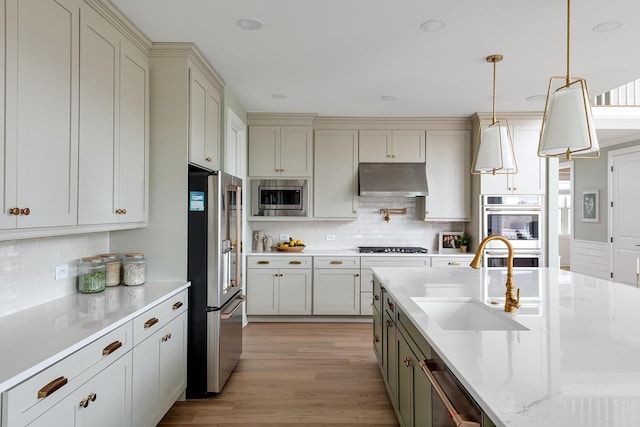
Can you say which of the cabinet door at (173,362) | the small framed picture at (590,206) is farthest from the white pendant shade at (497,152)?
the small framed picture at (590,206)

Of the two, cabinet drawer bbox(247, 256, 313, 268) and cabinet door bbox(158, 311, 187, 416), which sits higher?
A: cabinet drawer bbox(247, 256, 313, 268)

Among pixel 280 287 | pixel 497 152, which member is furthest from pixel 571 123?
pixel 280 287

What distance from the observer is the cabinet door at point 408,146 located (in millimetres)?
5078

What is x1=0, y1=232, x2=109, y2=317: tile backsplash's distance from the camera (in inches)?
79.1

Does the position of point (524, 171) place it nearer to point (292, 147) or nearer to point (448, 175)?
point (448, 175)

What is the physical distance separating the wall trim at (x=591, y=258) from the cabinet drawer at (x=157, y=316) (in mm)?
6927

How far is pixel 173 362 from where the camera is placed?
2.58 meters

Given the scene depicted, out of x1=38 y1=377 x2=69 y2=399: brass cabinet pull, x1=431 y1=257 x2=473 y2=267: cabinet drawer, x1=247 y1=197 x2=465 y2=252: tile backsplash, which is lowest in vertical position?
x1=38 y1=377 x2=69 y2=399: brass cabinet pull

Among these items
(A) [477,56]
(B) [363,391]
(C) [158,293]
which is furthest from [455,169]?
(C) [158,293]

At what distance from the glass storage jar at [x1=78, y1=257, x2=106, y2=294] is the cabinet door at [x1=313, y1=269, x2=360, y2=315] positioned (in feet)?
8.87

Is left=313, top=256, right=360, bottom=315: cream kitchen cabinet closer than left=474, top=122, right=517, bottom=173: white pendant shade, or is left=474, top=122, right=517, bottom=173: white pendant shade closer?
left=474, top=122, right=517, bottom=173: white pendant shade

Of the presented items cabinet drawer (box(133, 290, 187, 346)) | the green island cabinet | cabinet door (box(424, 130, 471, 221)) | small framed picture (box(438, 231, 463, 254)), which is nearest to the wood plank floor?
the green island cabinet

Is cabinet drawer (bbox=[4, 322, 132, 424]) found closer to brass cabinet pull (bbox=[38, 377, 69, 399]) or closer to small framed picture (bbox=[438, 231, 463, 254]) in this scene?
brass cabinet pull (bbox=[38, 377, 69, 399])

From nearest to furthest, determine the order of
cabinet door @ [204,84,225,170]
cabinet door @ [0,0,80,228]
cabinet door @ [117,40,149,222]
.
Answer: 1. cabinet door @ [0,0,80,228]
2. cabinet door @ [117,40,149,222]
3. cabinet door @ [204,84,225,170]
